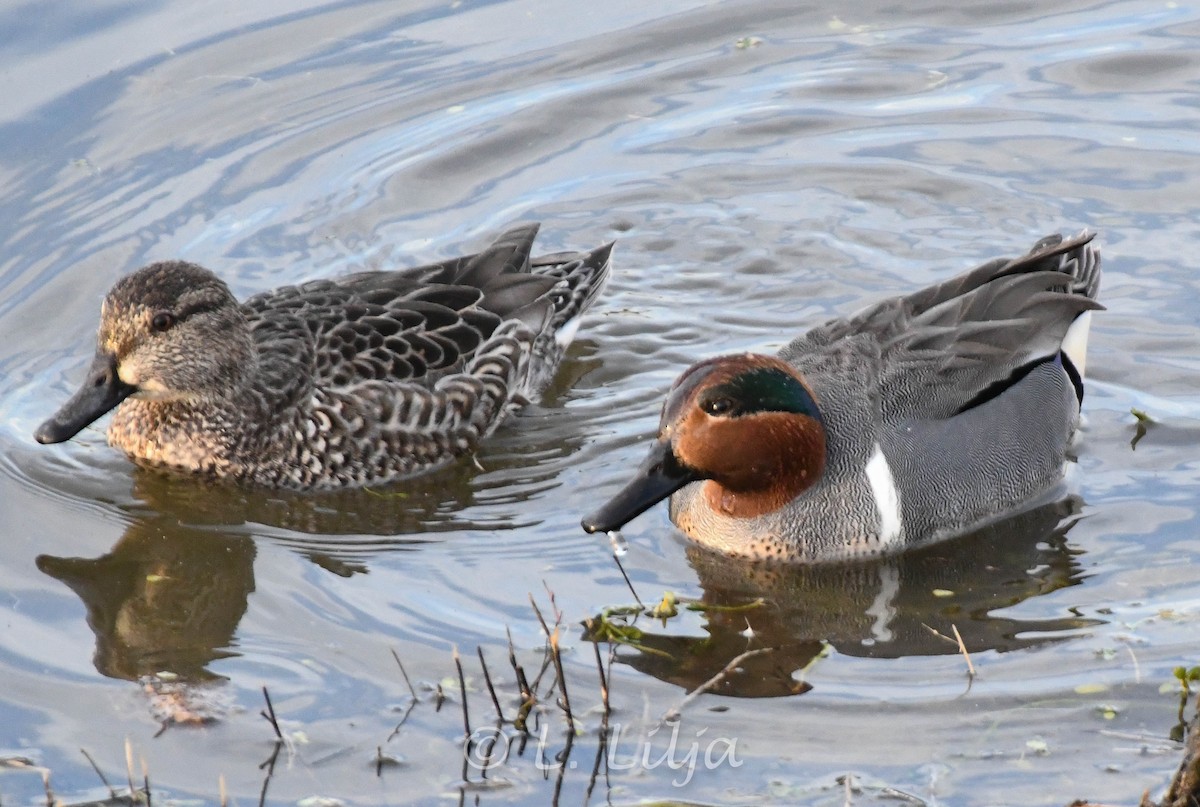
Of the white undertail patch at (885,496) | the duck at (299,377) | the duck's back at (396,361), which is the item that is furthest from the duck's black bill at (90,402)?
the white undertail patch at (885,496)

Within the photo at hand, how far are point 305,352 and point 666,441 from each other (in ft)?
7.39

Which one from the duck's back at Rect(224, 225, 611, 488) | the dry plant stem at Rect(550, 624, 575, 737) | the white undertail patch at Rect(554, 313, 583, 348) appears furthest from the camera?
Result: the white undertail patch at Rect(554, 313, 583, 348)

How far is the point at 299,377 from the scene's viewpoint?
8344 millimetres

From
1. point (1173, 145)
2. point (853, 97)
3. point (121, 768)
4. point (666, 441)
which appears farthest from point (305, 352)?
point (1173, 145)

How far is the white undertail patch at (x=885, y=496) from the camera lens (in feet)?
24.3

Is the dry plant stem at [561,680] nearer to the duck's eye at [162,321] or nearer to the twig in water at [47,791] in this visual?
the twig in water at [47,791]

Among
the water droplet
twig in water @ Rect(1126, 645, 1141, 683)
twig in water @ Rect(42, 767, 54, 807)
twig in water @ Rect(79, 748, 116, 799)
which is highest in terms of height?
twig in water @ Rect(42, 767, 54, 807)

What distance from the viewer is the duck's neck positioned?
722cm

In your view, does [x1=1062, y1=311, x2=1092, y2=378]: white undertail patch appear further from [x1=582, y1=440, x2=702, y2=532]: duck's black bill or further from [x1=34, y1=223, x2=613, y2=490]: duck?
[x1=34, y1=223, x2=613, y2=490]: duck

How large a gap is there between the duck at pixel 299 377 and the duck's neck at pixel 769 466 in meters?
1.69

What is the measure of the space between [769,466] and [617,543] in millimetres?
764

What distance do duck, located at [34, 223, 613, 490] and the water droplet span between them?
4.31 ft

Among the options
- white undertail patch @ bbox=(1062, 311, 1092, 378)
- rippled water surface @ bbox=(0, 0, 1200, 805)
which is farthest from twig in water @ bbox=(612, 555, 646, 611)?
white undertail patch @ bbox=(1062, 311, 1092, 378)

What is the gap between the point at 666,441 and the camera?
277 inches
